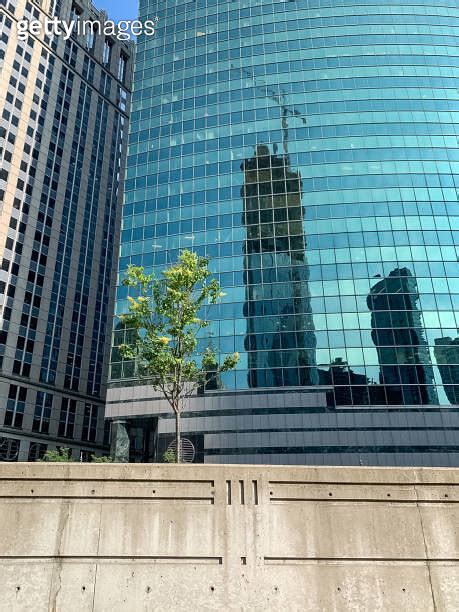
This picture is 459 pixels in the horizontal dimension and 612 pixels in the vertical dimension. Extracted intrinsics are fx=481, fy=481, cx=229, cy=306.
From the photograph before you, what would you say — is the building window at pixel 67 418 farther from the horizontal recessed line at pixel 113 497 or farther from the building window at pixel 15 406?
the horizontal recessed line at pixel 113 497

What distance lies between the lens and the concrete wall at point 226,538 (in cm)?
1033

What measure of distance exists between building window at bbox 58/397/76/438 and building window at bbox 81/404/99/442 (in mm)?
2560

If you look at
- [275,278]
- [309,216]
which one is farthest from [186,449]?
[309,216]

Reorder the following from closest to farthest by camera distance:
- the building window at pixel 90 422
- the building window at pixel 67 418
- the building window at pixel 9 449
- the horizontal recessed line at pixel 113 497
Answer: the horizontal recessed line at pixel 113 497 → the building window at pixel 9 449 → the building window at pixel 67 418 → the building window at pixel 90 422

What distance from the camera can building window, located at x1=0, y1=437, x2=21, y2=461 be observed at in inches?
2660

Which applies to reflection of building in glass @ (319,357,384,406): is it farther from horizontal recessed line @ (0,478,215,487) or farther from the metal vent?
horizontal recessed line @ (0,478,215,487)

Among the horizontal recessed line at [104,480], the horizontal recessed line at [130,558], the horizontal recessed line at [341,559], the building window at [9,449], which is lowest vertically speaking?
the horizontal recessed line at [341,559]

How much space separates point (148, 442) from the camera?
53.4 m

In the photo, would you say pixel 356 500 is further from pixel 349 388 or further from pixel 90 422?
pixel 90 422

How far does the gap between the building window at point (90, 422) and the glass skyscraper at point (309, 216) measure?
25561mm

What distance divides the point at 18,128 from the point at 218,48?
38.0 metres

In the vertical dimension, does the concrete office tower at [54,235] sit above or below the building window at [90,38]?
below

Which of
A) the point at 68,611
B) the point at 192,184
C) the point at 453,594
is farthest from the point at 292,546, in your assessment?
the point at 192,184

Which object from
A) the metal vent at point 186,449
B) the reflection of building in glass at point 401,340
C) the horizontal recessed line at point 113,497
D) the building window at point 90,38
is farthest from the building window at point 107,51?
the horizontal recessed line at point 113,497
